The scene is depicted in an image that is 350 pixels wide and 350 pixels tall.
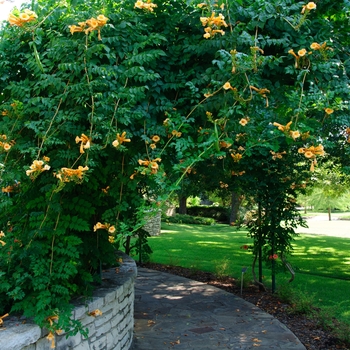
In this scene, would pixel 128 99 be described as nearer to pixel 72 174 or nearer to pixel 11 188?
pixel 72 174

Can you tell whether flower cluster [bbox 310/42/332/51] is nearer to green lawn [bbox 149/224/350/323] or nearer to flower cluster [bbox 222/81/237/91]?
flower cluster [bbox 222/81/237/91]

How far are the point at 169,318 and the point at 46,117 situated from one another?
365 centimetres

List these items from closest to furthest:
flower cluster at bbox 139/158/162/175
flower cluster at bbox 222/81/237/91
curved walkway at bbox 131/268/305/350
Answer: flower cluster at bbox 222/81/237/91, flower cluster at bbox 139/158/162/175, curved walkway at bbox 131/268/305/350

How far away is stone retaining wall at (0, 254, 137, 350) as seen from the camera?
2852 millimetres

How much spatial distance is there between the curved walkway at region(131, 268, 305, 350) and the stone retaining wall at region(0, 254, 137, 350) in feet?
1.88

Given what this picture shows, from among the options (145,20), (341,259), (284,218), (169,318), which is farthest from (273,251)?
(341,259)

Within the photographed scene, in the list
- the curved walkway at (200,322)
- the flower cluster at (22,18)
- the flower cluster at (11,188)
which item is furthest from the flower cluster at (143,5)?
the curved walkway at (200,322)

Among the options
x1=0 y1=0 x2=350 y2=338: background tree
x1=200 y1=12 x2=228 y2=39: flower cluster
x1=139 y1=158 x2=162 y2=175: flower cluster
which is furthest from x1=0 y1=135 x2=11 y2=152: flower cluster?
x1=200 y1=12 x2=228 y2=39: flower cluster

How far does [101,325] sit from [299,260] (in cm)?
901

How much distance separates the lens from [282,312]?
20.3 feet

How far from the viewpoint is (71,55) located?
3113mm

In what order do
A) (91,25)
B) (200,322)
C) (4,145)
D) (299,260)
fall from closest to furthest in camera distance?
(91,25)
(4,145)
(200,322)
(299,260)

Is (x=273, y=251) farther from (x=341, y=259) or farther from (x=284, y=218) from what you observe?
(x=341, y=259)

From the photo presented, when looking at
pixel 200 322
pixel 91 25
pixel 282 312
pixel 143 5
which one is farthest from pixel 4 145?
pixel 282 312
